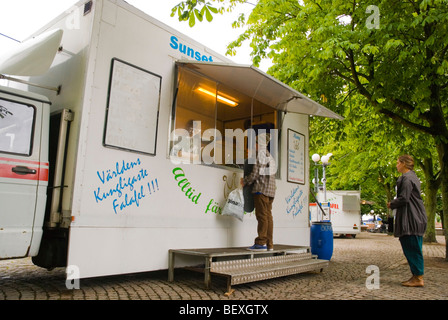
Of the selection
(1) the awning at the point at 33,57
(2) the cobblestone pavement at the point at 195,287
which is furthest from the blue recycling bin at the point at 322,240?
(1) the awning at the point at 33,57

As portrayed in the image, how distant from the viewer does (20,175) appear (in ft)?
14.0

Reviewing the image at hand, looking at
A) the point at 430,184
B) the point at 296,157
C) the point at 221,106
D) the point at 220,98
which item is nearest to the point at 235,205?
the point at 220,98

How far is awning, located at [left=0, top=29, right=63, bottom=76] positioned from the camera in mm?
4691

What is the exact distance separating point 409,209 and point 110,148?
4.49 m

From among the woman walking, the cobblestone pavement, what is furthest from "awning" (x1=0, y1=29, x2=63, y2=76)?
the woman walking

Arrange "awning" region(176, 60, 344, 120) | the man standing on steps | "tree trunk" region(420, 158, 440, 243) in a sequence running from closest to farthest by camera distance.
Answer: "awning" region(176, 60, 344, 120) → the man standing on steps → "tree trunk" region(420, 158, 440, 243)

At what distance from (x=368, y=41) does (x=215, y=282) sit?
582 cm

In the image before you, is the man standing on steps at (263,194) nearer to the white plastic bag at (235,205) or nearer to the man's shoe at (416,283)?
the white plastic bag at (235,205)

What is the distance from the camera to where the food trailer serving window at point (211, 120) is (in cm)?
590

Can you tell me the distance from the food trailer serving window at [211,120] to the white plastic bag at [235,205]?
674mm

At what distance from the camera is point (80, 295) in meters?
4.45

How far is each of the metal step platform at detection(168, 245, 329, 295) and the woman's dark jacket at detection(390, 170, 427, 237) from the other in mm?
1720

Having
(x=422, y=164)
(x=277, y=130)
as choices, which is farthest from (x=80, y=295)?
(x=422, y=164)

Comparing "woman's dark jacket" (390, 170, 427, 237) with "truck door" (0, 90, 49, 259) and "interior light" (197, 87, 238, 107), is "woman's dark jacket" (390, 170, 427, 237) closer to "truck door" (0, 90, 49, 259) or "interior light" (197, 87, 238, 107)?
"interior light" (197, 87, 238, 107)
